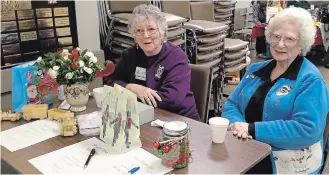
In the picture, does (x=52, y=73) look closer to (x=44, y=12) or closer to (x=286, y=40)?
(x=44, y=12)

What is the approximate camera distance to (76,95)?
5.32ft

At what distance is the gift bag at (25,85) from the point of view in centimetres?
165

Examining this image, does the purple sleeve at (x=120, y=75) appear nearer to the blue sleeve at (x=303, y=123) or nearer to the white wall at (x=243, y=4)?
the blue sleeve at (x=303, y=123)

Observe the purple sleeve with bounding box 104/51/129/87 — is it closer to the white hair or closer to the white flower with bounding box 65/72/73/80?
the white flower with bounding box 65/72/73/80

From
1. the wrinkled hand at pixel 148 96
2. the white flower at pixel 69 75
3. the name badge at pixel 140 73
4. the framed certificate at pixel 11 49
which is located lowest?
the wrinkled hand at pixel 148 96

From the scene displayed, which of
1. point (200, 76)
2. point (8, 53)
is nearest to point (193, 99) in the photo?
point (200, 76)

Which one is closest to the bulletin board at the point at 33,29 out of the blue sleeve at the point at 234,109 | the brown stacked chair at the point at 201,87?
the brown stacked chair at the point at 201,87

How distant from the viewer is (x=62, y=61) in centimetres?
157

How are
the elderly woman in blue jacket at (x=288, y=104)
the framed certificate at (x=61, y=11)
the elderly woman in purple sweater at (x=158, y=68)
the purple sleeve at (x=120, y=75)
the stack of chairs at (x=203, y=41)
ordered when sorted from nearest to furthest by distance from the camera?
the elderly woman in blue jacket at (x=288, y=104) → the elderly woman in purple sweater at (x=158, y=68) → the purple sleeve at (x=120, y=75) → the framed certificate at (x=61, y=11) → the stack of chairs at (x=203, y=41)

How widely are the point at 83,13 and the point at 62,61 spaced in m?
0.99

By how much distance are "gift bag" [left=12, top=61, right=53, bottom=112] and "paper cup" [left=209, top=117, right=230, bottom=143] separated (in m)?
0.87

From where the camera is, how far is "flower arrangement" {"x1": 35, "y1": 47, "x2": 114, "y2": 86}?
1.56 metres

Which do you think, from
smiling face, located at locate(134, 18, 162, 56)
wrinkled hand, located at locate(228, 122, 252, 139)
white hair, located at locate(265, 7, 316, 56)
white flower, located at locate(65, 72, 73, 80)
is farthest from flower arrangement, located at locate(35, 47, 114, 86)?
white hair, located at locate(265, 7, 316, 56)

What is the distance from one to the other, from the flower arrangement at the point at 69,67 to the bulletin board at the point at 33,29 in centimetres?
63
